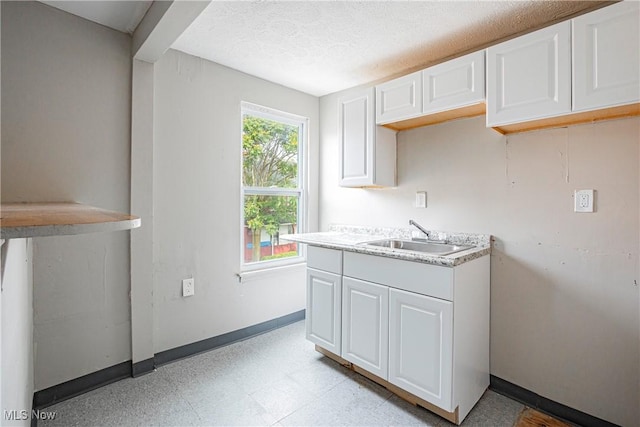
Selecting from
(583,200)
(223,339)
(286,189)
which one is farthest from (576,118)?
(223,339)

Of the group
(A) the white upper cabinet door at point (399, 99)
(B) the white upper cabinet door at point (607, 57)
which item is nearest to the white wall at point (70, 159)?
(A) the white upper cabinet door at point (399, 99)

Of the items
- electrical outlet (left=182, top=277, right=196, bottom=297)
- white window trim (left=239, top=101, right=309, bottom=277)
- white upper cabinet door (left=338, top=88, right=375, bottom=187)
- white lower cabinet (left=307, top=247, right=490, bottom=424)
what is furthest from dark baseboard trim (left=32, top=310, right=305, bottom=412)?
white upper cabinet door (left=338, top=88, right=375, bottom=187)

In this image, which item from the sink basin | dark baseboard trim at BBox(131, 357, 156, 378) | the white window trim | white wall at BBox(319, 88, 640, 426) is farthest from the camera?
the white window trim

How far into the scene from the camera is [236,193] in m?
2.67

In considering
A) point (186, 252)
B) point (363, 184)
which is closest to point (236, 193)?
point (186, 252)

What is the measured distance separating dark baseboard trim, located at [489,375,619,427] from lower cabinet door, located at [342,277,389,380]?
31.3 inches

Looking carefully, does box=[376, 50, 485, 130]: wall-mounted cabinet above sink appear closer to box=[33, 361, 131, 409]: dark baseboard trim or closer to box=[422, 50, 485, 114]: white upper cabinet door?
box=[422, 50, 485, 114]: white upper cabinet door

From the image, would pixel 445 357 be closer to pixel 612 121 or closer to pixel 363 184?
pixel 363 184

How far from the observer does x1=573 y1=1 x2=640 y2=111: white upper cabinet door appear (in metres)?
1.39

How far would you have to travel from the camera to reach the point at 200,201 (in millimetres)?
2455

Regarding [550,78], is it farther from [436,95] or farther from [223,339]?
[223,339]

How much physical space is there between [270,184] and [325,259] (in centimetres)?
104

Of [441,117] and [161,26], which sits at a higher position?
[161,26]

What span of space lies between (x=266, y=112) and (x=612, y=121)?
7.99 ft
